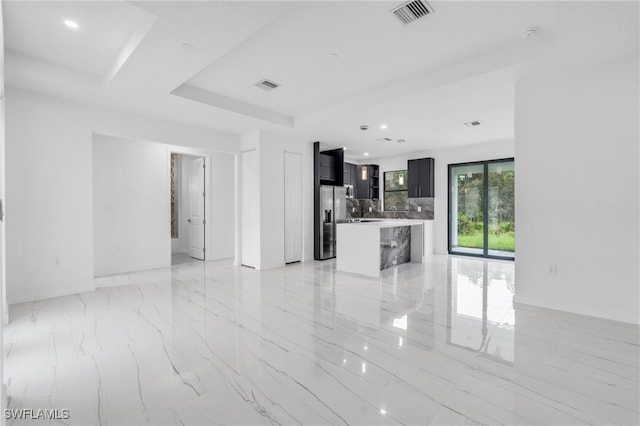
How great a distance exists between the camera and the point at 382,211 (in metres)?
9.07

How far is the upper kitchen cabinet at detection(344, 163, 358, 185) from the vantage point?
28.1 feet

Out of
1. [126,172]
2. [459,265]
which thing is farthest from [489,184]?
[126,172]

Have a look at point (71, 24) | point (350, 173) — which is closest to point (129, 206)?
point (71, 24)

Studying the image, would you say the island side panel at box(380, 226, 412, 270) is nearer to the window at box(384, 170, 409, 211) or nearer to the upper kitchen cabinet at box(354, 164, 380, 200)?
the window at box(384, 170, 409, 211)

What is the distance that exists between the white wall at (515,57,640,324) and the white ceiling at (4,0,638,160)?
14.9 inches

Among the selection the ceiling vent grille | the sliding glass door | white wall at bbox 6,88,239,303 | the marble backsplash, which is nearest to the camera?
white wall at bbox 6,88,239,303

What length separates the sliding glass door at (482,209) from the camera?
23.0 feet

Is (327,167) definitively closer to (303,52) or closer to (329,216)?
(329,216)

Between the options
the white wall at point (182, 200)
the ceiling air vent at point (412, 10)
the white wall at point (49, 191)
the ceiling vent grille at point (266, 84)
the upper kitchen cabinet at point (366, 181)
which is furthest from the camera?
the upper kitchen cabinet at point (366, 181)

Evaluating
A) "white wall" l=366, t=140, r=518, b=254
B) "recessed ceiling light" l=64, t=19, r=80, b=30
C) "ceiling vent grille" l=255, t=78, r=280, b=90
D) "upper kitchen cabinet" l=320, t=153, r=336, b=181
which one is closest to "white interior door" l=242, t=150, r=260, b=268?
"upper kitchen cabinet" l=320, t=153, r=336, b=181

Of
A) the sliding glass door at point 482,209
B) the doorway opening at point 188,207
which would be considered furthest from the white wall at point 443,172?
the doorway opening at point 188,207

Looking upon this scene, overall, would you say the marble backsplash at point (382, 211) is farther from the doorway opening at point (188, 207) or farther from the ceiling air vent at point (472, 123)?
the doorway opening at point (188, 207)

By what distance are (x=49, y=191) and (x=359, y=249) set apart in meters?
4.60

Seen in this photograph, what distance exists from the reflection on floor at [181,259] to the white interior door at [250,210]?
1.53 m
